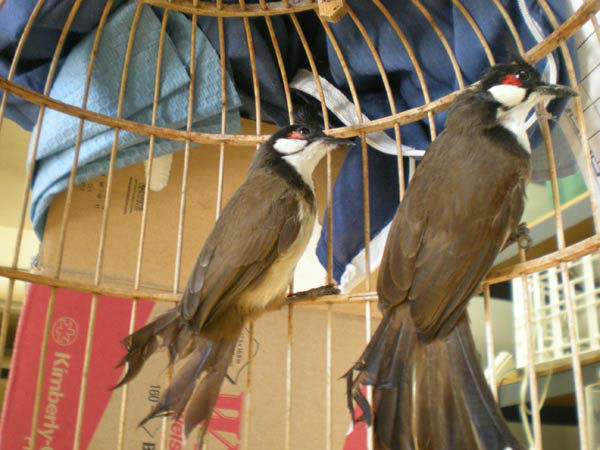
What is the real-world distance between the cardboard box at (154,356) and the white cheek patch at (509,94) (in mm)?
811

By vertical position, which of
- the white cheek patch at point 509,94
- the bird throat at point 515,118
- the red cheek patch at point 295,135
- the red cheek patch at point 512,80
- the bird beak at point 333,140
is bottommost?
the bird throat at point 515,118

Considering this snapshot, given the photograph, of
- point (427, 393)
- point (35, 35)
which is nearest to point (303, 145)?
point (427, 393)

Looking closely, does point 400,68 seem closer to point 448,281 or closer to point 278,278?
point 278,278

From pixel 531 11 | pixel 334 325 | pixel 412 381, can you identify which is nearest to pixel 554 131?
pixel 531 11

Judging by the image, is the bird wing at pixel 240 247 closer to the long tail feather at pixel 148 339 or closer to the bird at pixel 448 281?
the long tail feather at pixel 148 339

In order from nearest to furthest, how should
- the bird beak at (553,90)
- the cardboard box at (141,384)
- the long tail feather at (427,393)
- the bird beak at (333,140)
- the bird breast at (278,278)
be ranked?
the long tail feather at (427,393)
the bird beak at (553,90)
the bird breast at (278,278)
the bird beak at (333,140)
the cardboard box at (141,384)

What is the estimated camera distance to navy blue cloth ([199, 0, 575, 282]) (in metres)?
1.25

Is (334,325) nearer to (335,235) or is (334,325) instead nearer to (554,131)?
(335,235)

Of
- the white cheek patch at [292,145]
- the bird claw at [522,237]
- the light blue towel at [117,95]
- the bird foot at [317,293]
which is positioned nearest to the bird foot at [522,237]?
the bird claw at [522,237]

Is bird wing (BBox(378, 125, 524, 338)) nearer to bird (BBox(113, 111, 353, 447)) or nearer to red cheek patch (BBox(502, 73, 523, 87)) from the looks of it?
red cheek patch (BBox(502, 73, 523, 87))

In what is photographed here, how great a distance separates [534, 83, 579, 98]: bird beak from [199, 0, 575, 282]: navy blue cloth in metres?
0.21

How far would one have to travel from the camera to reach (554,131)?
1.25 m

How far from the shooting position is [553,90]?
971 millimetres

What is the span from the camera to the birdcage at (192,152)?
132cm
